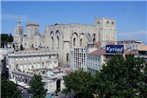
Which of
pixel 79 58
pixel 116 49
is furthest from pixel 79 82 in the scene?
pixel 79 58

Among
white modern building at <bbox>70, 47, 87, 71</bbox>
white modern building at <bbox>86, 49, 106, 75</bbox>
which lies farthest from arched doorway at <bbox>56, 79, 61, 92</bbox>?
white modern building at <bbox>86, 49, 106, 75</bbox>

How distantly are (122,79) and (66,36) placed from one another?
59.1 meters

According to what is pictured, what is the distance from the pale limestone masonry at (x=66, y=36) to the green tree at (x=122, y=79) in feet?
152

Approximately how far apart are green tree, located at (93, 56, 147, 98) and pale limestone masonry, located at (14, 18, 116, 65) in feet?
152

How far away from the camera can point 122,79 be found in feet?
131

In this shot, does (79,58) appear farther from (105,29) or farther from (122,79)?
(122,79)

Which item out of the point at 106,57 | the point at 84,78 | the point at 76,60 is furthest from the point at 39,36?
the point at 84,78

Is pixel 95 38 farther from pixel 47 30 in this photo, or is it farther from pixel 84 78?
pixel 84 78

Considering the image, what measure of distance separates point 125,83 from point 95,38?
6903 cm

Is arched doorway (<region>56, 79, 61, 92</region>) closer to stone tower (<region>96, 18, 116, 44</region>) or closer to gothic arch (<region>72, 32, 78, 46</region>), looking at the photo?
gothic arch (<region>72, 32, 78, 46</region>)

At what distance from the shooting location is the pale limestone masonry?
97.6 metres

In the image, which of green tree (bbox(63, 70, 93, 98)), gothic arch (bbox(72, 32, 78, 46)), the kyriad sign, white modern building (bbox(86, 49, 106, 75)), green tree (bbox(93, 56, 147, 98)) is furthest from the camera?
gothic arch (bbox(72, 32, 78, 46))

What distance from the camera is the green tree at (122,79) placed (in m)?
38.8

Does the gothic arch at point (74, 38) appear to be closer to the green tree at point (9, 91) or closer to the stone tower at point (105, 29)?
the stone tower at point (105, 29)
